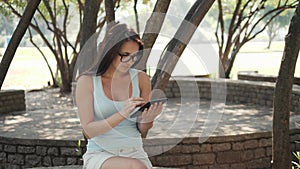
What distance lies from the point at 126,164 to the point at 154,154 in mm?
3319

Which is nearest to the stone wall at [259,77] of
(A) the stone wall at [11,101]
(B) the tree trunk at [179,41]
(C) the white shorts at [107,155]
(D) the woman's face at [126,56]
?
(A) the stone wall at [11,101]

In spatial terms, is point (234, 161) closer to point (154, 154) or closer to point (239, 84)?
point (154, 154)

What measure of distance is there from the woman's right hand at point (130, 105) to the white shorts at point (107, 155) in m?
0.35

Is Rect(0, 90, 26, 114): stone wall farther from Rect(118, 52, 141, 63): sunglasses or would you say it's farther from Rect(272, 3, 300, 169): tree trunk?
Rect(118, 52, 141, 63): sunglasses

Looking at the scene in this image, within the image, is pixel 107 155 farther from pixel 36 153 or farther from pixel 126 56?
pixel 36 153

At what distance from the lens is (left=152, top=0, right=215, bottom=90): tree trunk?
5.00 metres

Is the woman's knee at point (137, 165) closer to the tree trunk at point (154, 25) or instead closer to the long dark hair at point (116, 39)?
the long dark hair at point (116, 39)

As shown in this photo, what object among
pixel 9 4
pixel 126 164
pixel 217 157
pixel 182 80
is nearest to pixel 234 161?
pixel 217 157

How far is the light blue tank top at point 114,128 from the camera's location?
10.5ft

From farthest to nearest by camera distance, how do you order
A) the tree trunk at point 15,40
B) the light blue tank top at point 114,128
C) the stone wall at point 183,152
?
the stone wall at point 183,152 < the tree trunk at point 15,40 < the light blue tank top at point 114,128

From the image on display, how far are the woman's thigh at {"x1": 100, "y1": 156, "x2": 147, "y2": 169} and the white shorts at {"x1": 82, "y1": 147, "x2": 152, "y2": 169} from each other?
30mm

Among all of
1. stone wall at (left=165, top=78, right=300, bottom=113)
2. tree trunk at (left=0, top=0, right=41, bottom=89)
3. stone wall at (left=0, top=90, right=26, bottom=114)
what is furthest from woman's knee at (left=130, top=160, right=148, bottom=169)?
stone wall at (left=0, top=90, right=26, bottom=114)

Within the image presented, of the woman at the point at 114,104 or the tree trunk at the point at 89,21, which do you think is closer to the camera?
the woman at the point at 114,104

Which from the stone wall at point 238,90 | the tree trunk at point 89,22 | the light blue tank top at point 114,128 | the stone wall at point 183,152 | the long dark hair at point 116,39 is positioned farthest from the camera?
the stone wall at point 238,90
